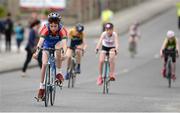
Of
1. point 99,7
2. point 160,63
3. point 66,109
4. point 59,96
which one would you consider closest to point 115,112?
point 66,109

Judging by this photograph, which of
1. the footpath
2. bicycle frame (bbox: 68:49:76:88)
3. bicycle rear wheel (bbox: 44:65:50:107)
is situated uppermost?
the footpath

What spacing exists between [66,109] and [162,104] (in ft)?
8.76

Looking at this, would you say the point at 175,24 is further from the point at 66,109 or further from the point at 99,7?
the point at 66,109

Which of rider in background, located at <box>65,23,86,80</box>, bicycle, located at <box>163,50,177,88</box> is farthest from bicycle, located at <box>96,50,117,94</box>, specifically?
bicycle, located at <box>163,50,177,88</box>

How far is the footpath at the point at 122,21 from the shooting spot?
105 feet

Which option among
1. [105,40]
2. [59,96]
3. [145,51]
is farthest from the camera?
[145,51]

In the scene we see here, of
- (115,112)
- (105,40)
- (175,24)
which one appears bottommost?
(115,112)

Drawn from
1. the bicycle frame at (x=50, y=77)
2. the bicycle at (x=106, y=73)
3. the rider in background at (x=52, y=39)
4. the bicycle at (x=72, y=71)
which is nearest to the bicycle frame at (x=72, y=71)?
the bicycle at (x=72, y=71)

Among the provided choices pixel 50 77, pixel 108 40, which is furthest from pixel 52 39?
pixel 108 40

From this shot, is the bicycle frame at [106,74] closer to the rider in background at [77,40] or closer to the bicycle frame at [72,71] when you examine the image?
the rider in background at [77,40]

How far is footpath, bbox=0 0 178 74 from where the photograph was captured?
31873mm

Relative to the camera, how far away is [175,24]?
61.1 meters

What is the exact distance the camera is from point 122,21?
204ft

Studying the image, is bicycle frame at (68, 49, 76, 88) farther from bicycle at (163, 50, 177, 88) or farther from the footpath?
the footpath
